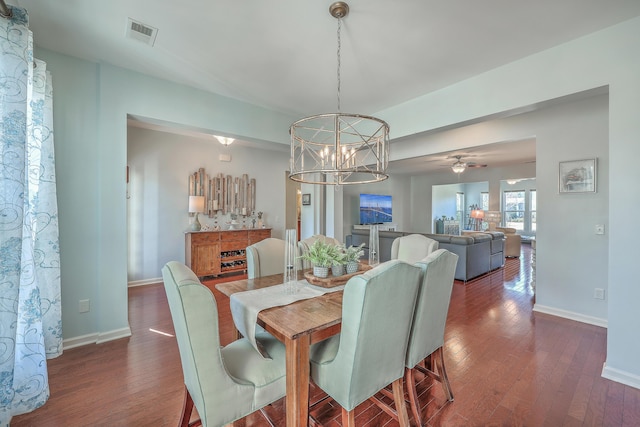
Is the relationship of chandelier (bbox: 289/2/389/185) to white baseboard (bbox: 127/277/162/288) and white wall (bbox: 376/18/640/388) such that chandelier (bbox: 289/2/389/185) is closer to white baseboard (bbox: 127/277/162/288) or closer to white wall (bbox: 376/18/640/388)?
white wall (bbox: 376/18/640/388)

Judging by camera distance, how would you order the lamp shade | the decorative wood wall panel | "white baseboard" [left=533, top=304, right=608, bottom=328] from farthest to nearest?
the decorative wood wall panel → the lamp shade → "white baseboard" [left=533, top=304, right=608, bottom=328]

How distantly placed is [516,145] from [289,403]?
601cm

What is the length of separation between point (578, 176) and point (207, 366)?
168 inches

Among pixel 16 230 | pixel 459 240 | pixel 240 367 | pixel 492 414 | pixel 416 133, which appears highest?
pixel 416 133

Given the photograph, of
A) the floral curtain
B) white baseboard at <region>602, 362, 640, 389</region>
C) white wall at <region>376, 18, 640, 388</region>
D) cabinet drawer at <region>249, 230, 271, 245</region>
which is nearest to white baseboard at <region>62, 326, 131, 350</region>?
the floral curtain

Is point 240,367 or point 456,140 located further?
point 456,140

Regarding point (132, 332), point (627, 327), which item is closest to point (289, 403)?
point (132, 332)

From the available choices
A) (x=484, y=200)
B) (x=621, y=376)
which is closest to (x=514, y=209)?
A: (x=484, y=200)

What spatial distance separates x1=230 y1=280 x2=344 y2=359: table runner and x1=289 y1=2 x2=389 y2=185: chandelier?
823 mm

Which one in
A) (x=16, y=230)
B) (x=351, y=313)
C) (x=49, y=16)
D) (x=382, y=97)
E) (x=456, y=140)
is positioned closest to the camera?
(x=351, y=313)

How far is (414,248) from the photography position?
114 inches

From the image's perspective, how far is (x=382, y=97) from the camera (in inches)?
131

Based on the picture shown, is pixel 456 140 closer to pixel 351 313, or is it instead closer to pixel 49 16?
pixel 351 313

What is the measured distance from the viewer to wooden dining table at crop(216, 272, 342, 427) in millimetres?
1310
